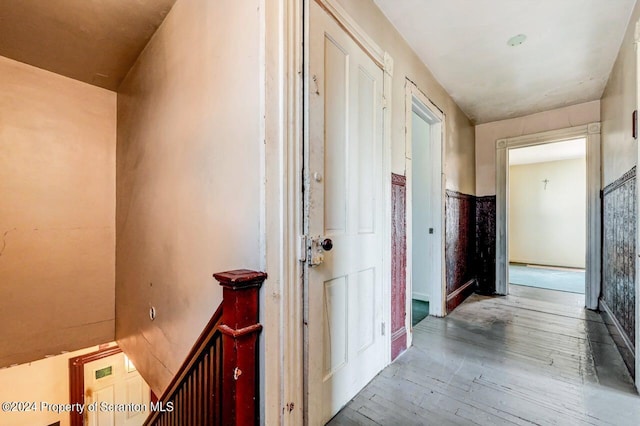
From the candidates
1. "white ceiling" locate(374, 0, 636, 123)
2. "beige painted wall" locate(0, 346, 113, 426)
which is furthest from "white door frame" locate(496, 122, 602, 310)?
"beige painted wall" locate(0, 346, 113, 426)

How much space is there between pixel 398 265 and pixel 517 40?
200 cm

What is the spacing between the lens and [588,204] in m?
3.14

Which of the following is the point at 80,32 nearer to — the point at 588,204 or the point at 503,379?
the point at 503,379

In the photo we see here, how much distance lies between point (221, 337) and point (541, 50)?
3123 millimetres

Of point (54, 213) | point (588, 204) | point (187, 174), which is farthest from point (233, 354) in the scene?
point (588, 204)

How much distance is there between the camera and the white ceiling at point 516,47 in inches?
74.2

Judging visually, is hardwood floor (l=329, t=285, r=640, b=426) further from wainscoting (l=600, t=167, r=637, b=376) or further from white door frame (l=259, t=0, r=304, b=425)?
white door frame (l=259, t=0, r=304, b=425)

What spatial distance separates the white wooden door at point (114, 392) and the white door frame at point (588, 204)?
4854 mm

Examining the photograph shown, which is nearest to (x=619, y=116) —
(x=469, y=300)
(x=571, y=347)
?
(x=571, y=347)

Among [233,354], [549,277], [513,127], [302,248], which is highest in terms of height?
[513,127]

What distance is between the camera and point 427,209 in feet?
10.4

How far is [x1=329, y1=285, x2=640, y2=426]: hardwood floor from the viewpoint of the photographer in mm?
1449

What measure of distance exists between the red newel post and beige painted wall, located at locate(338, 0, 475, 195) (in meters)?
1.40

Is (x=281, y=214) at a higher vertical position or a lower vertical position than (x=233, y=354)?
higher
